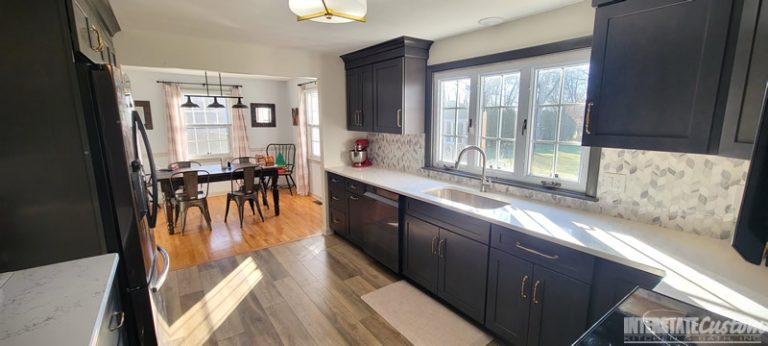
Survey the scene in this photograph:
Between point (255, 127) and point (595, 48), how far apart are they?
6.07 meters

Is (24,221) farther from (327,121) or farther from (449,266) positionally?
(327,121)

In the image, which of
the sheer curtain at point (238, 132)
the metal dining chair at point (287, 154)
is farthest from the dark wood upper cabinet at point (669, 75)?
the sheer curtain at point (238, 132)

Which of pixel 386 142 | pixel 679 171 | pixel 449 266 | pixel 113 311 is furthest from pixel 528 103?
pixel 113 311

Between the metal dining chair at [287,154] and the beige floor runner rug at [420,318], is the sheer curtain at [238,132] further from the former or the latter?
the beige floor runner rug at [420,318]

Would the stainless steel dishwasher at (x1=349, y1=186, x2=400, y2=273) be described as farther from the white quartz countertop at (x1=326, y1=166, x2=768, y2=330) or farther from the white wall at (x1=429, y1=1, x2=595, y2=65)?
the white wall at (x1=429, y1=1, x2=595, y2=65)

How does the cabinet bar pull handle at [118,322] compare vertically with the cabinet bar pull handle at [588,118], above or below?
below

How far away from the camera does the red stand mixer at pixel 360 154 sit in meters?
3.97

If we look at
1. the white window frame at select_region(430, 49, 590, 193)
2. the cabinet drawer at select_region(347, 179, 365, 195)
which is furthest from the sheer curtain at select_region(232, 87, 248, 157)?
the white window frame at select_region(430, 49, 590, 193)

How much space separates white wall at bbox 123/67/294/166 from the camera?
5434 mm

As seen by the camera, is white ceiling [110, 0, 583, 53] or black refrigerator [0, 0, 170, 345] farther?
white ceiling [110, 0, 583, 53]

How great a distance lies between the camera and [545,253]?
5.77ft

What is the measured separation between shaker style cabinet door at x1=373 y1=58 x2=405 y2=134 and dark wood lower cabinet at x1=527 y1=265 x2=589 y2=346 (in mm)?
1865

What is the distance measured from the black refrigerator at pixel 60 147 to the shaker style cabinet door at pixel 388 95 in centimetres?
215

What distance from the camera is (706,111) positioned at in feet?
4.45
